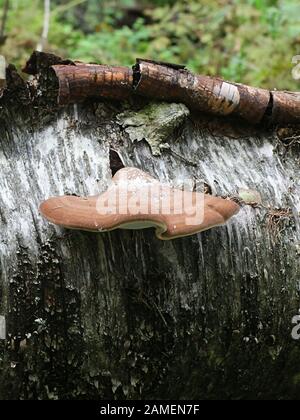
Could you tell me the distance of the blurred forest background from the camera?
5.99 metres

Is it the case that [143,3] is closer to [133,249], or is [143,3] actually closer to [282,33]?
[282,33]

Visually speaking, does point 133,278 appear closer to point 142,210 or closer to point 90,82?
point 142,210

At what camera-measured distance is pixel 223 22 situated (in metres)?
7.25

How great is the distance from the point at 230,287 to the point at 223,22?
580 cm

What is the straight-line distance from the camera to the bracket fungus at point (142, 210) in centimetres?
176

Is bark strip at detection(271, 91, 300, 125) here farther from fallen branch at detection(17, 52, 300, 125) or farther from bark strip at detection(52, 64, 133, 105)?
bark strip at detection(52, 64, 133, 105)

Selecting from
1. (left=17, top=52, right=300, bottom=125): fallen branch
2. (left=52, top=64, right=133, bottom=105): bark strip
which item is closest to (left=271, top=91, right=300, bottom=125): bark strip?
(left=17, top=52, right=300, bottom=125): fallen branch

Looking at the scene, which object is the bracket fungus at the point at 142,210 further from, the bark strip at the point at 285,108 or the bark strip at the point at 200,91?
the bark strip at the point at 285,108

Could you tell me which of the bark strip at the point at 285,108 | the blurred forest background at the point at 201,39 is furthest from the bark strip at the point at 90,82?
the blurred forest background at the point at 201,39

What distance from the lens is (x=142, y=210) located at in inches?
68.8

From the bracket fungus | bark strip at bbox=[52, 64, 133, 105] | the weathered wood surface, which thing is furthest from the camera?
bark strip at bbox=[52, 64, 133, 105]

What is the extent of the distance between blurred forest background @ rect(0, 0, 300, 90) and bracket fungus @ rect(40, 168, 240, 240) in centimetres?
400

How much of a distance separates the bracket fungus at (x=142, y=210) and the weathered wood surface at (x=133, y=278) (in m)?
0.19
